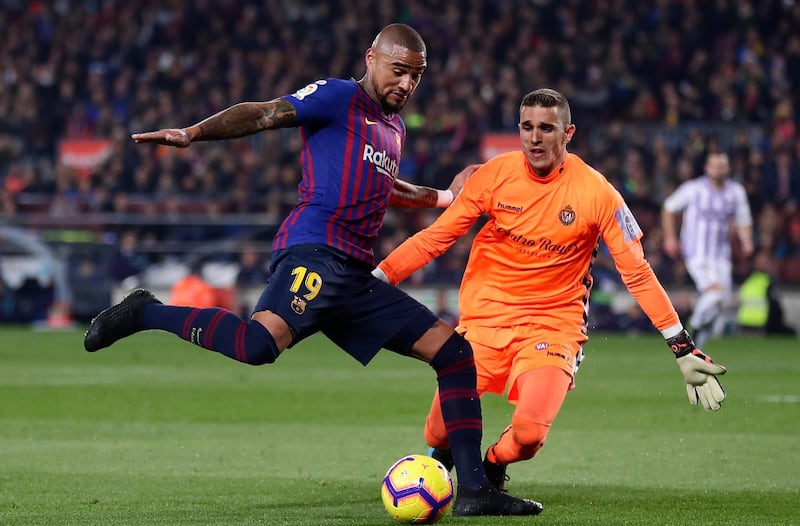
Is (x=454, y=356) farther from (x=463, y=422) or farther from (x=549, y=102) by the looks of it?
(x=549, y=102)

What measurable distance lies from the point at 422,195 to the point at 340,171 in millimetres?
987

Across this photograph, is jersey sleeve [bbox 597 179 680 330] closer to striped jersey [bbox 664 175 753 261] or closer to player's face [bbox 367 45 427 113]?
player's face [bbox 367 45 427 113]

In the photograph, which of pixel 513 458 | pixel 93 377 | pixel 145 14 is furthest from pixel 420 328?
pixel 145 14

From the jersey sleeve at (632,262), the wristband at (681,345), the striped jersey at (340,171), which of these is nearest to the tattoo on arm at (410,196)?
the striped jersey at (340,171)

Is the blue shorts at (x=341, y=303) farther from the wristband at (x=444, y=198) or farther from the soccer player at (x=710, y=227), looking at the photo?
the soccer player at (x=710, y=227)

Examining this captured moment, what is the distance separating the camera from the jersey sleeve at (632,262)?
658 cm

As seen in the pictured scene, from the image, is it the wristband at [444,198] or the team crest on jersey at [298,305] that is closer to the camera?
the team crest on jersey at [298,305]

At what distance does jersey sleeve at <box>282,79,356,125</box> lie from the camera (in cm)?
619

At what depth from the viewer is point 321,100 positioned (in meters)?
6.24

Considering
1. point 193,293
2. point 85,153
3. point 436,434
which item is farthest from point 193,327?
point 85,153

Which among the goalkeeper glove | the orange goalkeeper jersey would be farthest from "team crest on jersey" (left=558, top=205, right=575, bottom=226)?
the goalkeeper glove

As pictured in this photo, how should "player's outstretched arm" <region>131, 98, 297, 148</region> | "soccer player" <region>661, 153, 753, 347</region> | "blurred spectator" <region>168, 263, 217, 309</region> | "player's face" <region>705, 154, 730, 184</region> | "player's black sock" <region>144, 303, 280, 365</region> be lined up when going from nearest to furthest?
"player's outstretched arm" <region>131, 98, 297, 148</region>, "player's black sock" <region>144, 303, 280, 365</region>, "player's face" <region>705, 154, 730, 184</region>, "soccer player" <region>661, 153, 753, 347</region>, "blurred spectator" <region>168, 263, 217, 309</region>

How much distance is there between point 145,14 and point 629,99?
10.8 m

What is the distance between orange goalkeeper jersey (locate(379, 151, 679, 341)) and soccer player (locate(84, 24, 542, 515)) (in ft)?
1.73
